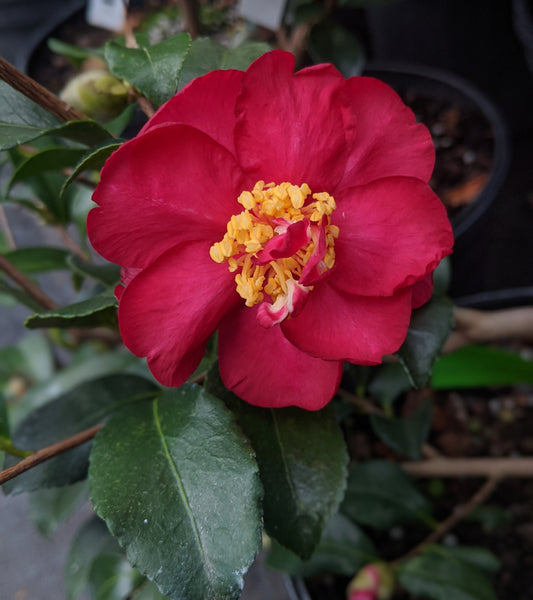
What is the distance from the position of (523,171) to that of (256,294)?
50.7 inches

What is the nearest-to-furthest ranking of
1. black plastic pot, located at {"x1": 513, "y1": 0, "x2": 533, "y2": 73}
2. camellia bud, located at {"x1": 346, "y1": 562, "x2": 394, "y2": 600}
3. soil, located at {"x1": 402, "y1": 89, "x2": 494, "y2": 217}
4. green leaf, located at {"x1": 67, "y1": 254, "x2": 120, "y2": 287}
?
1. green leaf, located at {"x1": 67, "y1": 254, "x2": 120, "y2": 287}
2. camellia bud, located at {"x1": 346, "y1": 562, "x2": 394, "y2": 600}
3. black plastic pot, located at {"x1": 513, "y1": 0, "x2": 533, "y2": 73}
4. soil, located at {"x1": 402, "y1": 89, "x2": 494, "y2": 217}

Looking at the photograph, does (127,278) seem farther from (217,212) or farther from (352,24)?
(352,24)

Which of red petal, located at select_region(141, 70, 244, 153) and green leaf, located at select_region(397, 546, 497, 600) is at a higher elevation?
red petal, located at select_region(141, 70, 244, 153)

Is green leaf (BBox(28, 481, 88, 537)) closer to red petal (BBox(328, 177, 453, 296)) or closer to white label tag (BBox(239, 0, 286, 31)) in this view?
red petal (BBox(328, 177, 453, 296))

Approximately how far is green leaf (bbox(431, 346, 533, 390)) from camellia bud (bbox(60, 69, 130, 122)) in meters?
0.58

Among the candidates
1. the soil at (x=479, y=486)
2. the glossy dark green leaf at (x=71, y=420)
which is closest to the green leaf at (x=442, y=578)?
the soil at (x=479, y=486)

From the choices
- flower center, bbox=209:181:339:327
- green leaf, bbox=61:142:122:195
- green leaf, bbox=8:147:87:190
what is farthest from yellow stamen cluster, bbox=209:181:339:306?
green leaf, bbox=8:147:87:190

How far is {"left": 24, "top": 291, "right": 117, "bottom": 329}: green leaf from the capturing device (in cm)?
44

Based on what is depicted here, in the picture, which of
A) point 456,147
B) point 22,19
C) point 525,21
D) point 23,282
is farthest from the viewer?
point 22,19

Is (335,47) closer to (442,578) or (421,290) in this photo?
(421,290)

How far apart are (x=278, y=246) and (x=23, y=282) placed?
48 centimetres

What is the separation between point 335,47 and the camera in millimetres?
967

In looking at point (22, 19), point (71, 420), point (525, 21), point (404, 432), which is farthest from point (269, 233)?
point (22, 19)

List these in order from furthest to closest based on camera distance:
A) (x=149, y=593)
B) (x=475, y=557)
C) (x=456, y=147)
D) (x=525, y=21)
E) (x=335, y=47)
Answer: (x=456, y=147), (x=525, y=21), (x=335, y=47), (x=475, y=557), (x=149, y=593)
